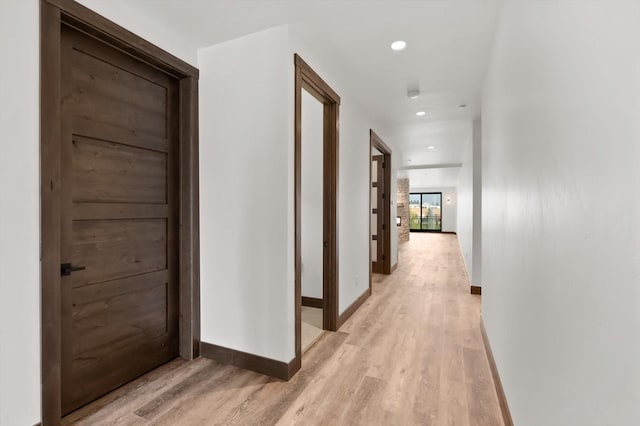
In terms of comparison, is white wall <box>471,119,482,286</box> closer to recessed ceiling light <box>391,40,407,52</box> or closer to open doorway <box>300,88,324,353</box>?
open doorway <box>300,88,324,353</box>

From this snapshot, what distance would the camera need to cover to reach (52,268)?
1.65 meters

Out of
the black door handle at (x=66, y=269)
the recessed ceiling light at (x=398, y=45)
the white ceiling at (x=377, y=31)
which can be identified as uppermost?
the white ceiling at (x=377, y=31)

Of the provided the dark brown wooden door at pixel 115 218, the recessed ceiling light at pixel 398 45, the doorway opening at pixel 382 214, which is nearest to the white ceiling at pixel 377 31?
the recessed ceiling light at pixel 398 45

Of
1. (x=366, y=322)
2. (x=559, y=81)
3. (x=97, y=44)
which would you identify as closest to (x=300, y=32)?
(x=97, y=44)

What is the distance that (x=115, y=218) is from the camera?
206cm

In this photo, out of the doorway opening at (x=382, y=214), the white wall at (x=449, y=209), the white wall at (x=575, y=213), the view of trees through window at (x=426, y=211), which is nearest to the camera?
the white wall at (x=575, y=213)

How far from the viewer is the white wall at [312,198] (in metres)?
3.80

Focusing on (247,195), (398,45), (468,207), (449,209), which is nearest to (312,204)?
(247,195)

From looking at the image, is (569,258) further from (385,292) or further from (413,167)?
(413,167)

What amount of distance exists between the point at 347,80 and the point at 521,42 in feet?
6.20

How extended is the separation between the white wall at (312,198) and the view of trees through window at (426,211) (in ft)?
45.8

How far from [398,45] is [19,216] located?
2.68 meters

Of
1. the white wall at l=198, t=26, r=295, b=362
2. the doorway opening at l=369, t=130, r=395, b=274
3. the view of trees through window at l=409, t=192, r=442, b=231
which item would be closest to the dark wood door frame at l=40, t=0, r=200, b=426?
the white wall at l=198, t=26, r=295, b=362

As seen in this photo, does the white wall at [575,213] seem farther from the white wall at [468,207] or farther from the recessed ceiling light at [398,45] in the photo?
the white wall at [468,207]
